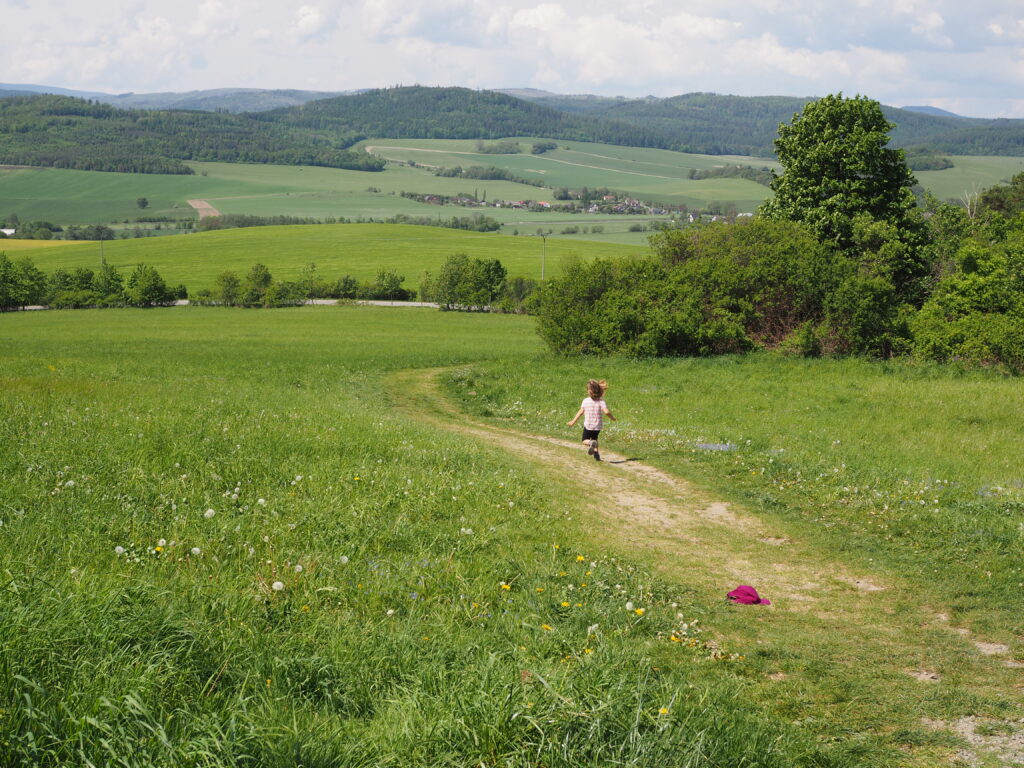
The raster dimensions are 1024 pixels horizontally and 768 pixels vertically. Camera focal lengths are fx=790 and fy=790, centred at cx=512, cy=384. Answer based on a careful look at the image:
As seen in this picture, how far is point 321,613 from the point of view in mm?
6828

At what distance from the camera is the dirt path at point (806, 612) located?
6.91 metres

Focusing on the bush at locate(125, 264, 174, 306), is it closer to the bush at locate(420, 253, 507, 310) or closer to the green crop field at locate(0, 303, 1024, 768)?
the bush at locate(420, 253, 507, 310)

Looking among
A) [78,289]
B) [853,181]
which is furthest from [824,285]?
[78,289]

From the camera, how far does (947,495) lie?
14.4m

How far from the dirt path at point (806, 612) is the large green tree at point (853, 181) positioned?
112 feet

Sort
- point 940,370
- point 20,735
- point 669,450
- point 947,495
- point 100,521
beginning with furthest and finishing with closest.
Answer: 1. point 940,370
2. point 669,450
3. point 947,495
4. point 100,521
5. point 20,735

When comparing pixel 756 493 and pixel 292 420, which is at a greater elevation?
pixel 292 420

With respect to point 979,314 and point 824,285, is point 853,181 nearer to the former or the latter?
point 824,285

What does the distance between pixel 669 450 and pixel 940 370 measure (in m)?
20.2

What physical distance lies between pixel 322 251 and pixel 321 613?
16168cm

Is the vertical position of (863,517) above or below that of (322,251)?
below

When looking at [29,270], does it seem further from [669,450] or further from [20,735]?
[20,735]

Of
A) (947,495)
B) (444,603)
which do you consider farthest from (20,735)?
(947,495)

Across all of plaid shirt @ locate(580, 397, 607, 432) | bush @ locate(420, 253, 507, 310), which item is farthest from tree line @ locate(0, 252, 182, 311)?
plaid shirt @ locate(580, 397, 607, 432)
